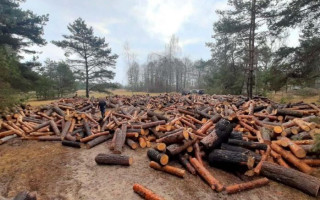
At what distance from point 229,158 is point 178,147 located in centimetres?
146

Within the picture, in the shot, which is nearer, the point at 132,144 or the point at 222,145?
the point at 222,145

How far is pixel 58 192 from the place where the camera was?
4.63 meters

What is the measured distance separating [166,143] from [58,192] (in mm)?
3177

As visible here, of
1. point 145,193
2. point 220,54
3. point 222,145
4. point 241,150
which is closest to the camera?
point 145,193

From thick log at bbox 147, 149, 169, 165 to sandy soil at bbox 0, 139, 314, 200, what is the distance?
28 centimetres

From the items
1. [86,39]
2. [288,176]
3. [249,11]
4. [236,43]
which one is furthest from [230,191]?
[86,39]

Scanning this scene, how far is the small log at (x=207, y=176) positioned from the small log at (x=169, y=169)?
46 centimetres

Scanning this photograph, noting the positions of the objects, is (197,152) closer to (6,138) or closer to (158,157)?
(158,157)

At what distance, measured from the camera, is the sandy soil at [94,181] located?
4.55 m

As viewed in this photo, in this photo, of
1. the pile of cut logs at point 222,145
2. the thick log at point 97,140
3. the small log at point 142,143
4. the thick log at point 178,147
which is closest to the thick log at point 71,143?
the pile of cut logs at point 222,145

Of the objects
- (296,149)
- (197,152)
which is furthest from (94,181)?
(296,149)

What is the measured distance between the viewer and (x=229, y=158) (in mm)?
5406

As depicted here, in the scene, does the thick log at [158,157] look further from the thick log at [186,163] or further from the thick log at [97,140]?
the thick log at [97,140]

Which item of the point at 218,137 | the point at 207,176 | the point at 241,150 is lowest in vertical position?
the point at 207,176
